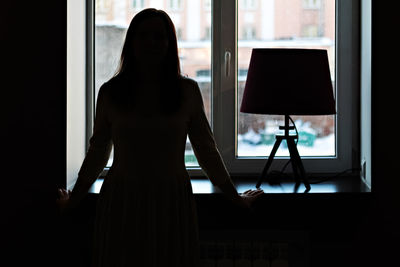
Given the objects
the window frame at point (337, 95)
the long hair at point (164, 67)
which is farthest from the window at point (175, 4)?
the long hair at point (164, 67)

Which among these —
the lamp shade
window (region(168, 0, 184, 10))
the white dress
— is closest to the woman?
the white dress

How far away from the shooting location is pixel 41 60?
238cm

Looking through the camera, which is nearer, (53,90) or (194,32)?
(53,90)

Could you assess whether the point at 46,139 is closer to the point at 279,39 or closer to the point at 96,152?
the point at 96,152

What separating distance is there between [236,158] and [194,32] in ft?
1.99

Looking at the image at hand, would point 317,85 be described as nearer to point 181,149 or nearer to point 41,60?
point 181,149

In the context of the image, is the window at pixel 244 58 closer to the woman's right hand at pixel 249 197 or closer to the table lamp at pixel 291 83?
the table lamp at pixel 291 83

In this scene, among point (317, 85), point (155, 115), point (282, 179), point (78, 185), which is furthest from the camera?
point (282, 179)

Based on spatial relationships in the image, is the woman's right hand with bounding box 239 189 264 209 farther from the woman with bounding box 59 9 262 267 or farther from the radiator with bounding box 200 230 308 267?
the radiator with bounding box 200 230 308 267

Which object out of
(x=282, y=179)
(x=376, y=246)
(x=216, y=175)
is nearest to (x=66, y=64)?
(x=216, y=175)

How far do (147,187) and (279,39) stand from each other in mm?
1238

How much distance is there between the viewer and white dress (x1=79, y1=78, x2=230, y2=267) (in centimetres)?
175

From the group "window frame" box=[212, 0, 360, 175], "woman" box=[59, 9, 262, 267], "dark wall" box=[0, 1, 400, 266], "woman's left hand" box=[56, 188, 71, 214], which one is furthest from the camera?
"window frame" box=[212, 0, 360, 175]

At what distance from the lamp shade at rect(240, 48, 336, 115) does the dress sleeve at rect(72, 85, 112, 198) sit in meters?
0.64
